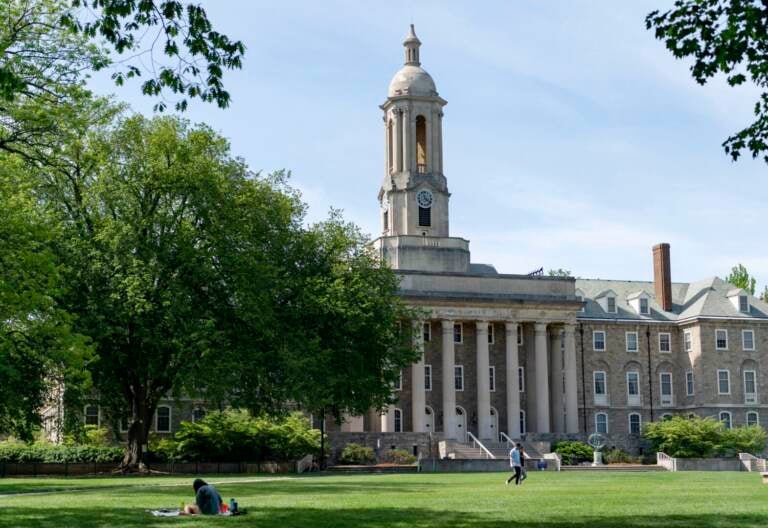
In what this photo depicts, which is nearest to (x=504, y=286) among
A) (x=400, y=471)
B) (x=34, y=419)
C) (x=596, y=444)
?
(x=596, y=444)

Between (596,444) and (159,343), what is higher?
(159,343)

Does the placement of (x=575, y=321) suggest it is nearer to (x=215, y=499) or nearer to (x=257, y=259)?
(x=257, y=259)

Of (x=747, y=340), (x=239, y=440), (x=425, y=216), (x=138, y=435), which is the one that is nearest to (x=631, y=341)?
(x=747, y=340)

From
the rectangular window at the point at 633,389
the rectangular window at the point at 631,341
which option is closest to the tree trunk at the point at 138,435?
the rectangular window at the point at 633,389

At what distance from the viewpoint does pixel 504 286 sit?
82.8 metres

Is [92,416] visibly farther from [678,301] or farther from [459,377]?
[678,301]

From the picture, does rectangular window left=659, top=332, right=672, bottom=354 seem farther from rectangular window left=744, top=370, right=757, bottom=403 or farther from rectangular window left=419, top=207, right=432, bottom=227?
rectangular window left=419, top=207, right=432, bottom=227

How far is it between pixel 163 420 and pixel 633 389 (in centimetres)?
3630

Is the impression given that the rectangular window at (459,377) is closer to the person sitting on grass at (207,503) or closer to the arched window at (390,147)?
Answer: the arched window at (390,147)

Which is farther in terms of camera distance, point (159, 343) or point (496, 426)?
point (496, 426)

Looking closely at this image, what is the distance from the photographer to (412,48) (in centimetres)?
8881

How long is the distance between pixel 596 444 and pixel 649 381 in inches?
463

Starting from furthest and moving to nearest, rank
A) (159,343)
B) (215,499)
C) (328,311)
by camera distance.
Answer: (328,311), (159,343), (215,499)

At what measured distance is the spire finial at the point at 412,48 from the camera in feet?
290
